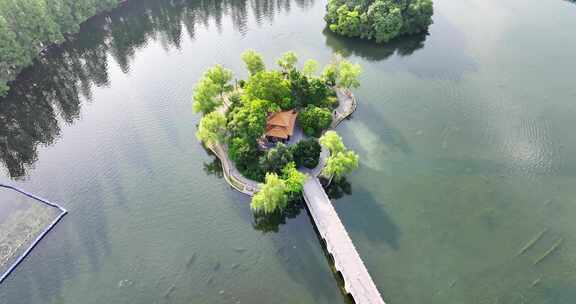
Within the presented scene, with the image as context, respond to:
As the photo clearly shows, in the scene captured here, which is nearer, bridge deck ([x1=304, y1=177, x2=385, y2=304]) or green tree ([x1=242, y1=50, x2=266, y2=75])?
bridge deck ([x1=304, y1=177, x2=385, y2=304])

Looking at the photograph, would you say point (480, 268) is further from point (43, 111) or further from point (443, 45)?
point (43, 111)

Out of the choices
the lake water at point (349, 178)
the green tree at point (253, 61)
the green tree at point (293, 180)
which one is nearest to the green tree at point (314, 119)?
the lake water at point (349, 178)

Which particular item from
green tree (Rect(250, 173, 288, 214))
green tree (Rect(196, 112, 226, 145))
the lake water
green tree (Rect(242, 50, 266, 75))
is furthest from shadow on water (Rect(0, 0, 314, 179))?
green tree (Rect(250, 173, 288, 214))

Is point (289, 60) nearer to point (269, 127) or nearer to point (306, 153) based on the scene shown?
point (269, 127)

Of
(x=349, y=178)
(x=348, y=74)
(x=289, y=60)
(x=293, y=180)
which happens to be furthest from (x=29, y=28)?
(x=349, y=178)

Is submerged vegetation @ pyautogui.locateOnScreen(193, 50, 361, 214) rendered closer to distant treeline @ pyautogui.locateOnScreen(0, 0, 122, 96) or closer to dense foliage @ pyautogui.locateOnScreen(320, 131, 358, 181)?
dense foliage @ pyautogui.locateOnScreen(320, 131, 358, 181)

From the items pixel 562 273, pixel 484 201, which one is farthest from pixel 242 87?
pixel 562 273

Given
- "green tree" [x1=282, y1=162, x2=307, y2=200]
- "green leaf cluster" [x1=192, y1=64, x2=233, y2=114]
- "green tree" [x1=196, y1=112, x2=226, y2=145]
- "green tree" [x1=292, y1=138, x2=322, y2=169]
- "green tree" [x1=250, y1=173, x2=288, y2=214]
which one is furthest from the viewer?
"green leaf cluster" [x1=192, y1=64, x2=233, y2=114]
